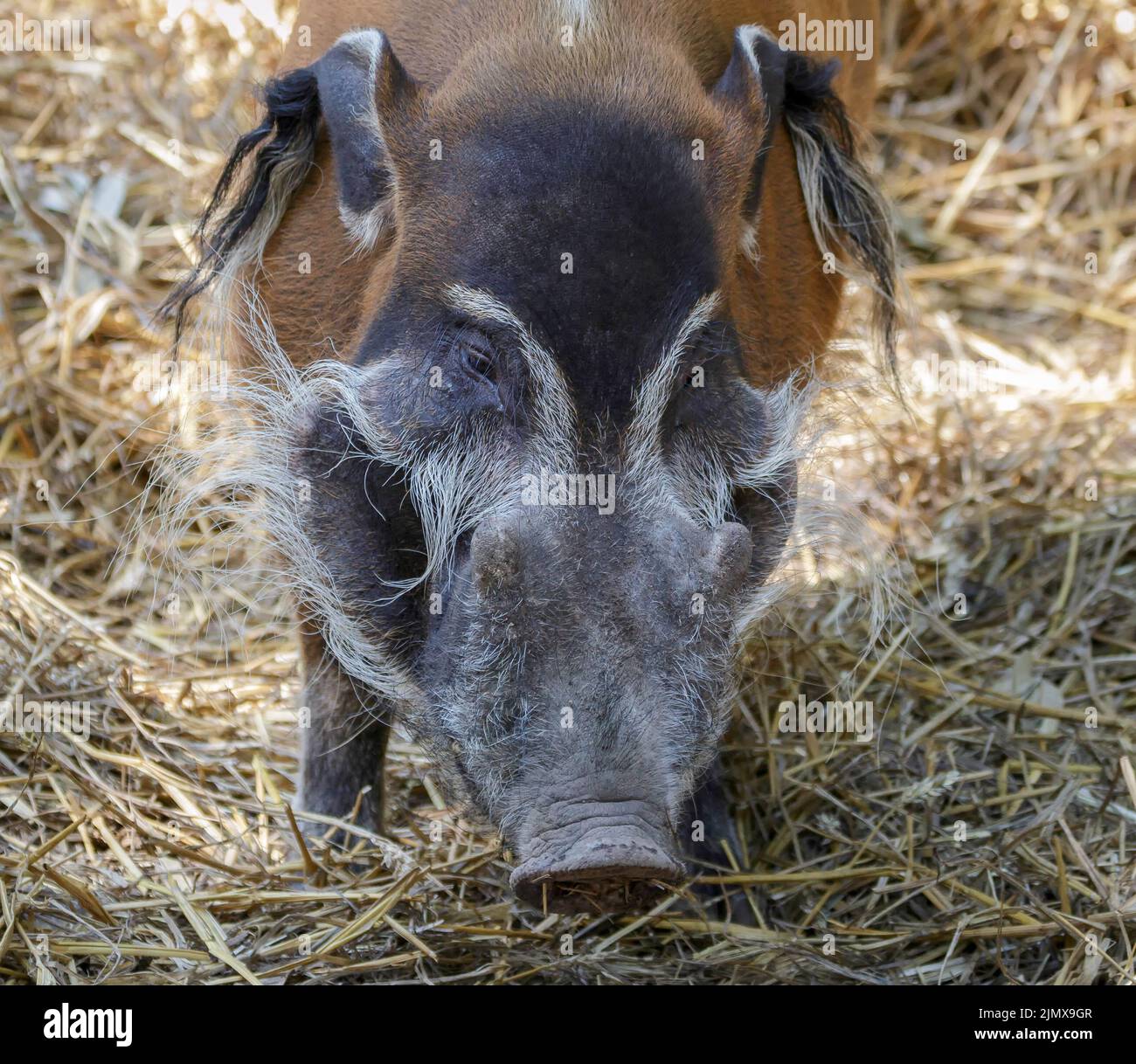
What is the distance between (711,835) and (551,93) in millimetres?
1701

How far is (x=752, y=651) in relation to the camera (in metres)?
3.58

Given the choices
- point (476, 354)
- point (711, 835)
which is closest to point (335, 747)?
point (711, 835)

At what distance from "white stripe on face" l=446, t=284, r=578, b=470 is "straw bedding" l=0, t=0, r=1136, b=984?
0.84 meters

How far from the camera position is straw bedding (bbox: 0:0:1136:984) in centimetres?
290

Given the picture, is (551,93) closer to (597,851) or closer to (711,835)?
(597,851)

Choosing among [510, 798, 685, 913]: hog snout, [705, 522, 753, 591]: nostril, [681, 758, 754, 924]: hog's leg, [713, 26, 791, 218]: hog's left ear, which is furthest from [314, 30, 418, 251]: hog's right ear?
[681, 758, 754, 924]: hog's leg

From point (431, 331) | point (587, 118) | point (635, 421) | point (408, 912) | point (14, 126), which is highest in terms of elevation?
point (14, 126)

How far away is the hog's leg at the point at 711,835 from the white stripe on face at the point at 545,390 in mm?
1046

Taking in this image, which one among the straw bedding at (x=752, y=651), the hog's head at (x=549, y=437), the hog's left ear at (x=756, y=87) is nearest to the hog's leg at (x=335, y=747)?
the straw bedding at (x=752, y=651)

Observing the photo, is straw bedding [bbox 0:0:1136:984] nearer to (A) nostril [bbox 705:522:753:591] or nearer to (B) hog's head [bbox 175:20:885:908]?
(B) hog's head [bbox 175:20:885:908]

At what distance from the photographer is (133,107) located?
547 cm

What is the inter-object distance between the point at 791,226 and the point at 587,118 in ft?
2.67

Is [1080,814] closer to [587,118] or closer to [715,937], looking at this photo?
[715,937]
